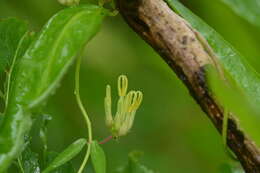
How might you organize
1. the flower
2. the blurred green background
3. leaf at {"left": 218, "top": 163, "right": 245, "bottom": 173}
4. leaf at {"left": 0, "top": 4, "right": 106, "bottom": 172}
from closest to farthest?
leaf at {"left": 0, "top": 4, "right": 106, "bottom": 172} < the flower < leaf at {"left": 218, "top": 163, "right": 245, "bottom": 173} < the blurred green background

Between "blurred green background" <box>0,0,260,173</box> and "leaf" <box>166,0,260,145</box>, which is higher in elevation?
"leaf" <box>166,0,260,145</box>

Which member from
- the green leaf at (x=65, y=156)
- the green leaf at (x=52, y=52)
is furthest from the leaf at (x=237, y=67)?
the green leaf at (x=65, y=156)

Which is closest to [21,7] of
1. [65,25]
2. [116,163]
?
[116,163]

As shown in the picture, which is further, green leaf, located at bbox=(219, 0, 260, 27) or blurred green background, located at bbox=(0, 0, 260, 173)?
blurred green background, located at bbox=(0, 0, 260, 173)

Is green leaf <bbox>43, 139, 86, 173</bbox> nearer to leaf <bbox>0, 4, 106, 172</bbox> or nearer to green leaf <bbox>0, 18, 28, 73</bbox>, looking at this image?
leaf <bbox>0, 4, 106, 172</bbox>

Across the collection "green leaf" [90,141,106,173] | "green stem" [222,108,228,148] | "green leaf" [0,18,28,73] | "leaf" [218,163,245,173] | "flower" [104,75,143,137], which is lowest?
"leaf" [218,163,245,173]

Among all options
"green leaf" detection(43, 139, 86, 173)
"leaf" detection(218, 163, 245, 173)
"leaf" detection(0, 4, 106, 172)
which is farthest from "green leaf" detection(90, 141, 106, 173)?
"leaf" detection(218, 163, 245, 173)

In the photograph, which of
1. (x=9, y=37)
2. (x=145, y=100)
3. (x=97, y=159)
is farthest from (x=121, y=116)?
(x=145, y=100)
